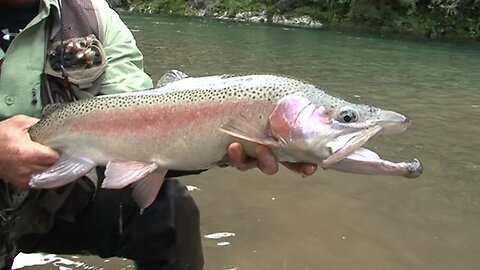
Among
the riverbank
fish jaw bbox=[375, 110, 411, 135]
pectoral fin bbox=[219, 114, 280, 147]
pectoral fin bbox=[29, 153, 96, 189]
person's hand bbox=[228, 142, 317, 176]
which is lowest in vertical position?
the riverbank

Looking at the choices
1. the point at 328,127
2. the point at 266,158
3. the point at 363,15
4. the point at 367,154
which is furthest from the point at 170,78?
the point at 363,15

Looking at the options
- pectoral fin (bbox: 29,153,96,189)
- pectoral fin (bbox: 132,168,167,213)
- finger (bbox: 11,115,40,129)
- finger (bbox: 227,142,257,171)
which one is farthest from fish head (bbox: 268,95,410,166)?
finger (bbox: 11,115,40,129)

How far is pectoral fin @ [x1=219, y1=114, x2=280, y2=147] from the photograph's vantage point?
203 centimetres

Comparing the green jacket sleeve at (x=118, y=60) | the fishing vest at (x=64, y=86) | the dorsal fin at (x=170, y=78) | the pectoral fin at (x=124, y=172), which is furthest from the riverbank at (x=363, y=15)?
the pectoral fin at (x=124, y=172)

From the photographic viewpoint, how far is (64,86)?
2.62 meters

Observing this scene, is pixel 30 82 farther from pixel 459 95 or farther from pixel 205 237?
pixel 459 95

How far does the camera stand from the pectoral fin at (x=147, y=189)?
2160mm

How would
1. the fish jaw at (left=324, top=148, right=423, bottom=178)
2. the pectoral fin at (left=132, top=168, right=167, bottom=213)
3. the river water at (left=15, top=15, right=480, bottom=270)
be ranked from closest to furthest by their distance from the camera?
the fish jaw at (left=324, top=148, right=423, bottom=178)
the pectoral fin at (left=132, top=168, right=167, bottom=213)
the river water at (left=15, top=15, right=480, bottom=270)

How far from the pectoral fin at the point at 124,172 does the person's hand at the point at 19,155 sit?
0.79 ft

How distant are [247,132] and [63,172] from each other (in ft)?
A: 2.20

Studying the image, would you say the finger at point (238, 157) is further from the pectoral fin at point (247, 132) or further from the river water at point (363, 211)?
the river water at point (363, 211)

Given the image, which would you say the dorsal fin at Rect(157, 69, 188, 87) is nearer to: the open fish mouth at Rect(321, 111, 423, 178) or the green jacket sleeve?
the green jacket sleeve

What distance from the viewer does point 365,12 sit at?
30.6 metres

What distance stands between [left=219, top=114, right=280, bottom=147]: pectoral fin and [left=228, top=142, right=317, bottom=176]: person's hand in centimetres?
3
